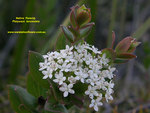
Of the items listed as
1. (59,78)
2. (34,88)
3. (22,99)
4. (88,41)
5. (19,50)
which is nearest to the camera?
(59,78)

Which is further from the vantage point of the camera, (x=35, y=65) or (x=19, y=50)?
(x=19, y=50)

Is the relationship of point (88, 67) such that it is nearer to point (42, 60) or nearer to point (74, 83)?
point (74, 83)

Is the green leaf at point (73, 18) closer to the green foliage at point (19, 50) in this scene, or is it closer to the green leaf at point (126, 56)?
the green leaf at point (126, 56)

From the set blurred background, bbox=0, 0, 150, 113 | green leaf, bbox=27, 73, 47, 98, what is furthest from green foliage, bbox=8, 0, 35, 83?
green leaf, bbox=27, 73, 47, 98

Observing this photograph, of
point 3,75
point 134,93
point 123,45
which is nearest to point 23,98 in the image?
point 123,45

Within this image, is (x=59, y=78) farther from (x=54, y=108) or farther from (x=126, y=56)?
(x=126, y=56)

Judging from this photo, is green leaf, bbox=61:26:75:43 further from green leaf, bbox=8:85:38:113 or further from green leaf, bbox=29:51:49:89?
green leaf, bbox=8:85:38:113

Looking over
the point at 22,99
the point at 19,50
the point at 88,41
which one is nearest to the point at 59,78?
the point at 22,99
